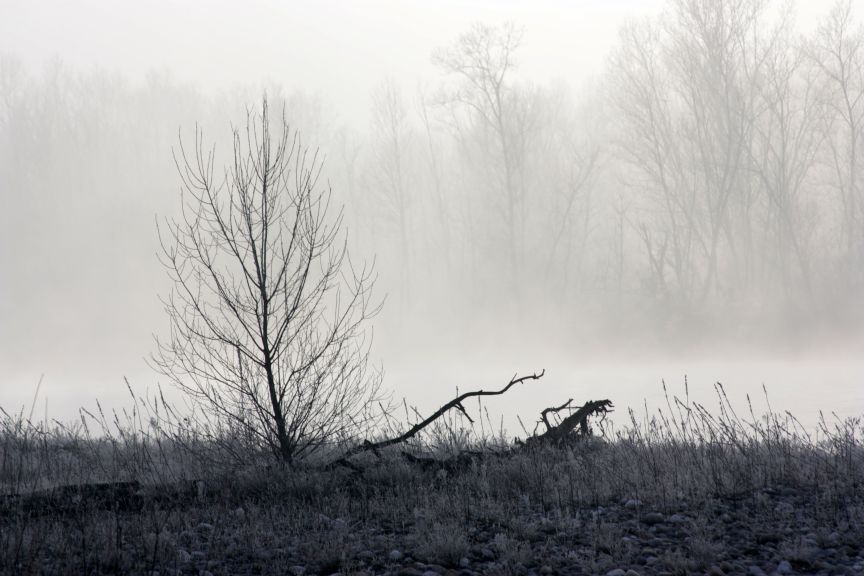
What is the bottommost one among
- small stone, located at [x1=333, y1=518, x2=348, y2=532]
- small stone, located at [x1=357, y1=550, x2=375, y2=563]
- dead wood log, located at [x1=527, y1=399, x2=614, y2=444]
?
small stone, located at [x1=357, y1=550, x2=375, y2=563]

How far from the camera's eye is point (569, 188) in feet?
130

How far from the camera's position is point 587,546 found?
4867mm

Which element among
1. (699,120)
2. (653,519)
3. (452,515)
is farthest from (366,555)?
(699,120)

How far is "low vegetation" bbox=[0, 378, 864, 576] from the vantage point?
14.7 feet

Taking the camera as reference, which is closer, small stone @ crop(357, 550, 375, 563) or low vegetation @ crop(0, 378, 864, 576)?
low vegetation @ crop(0, 378, 864, 576)

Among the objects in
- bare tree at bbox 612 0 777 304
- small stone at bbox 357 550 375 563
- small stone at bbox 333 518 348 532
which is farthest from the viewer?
bare tree at bbox 612 0 777 304

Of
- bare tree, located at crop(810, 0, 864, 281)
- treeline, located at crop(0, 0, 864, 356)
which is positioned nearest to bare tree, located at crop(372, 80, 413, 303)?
treeline, located at crop(0, 0, 864, 356)

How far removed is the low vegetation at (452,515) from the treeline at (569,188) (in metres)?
26.0

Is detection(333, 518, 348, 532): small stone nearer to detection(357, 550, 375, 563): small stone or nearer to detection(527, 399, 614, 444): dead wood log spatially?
detection(357, 550, 375, 563): small stone

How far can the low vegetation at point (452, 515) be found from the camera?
4469 millimetres

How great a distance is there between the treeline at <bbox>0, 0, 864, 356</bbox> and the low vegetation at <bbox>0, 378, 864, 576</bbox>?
26026mm

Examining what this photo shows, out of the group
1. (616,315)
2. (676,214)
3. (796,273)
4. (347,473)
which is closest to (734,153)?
(676,214)

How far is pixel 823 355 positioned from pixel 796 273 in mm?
5610

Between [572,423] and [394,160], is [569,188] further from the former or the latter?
[572,423]
